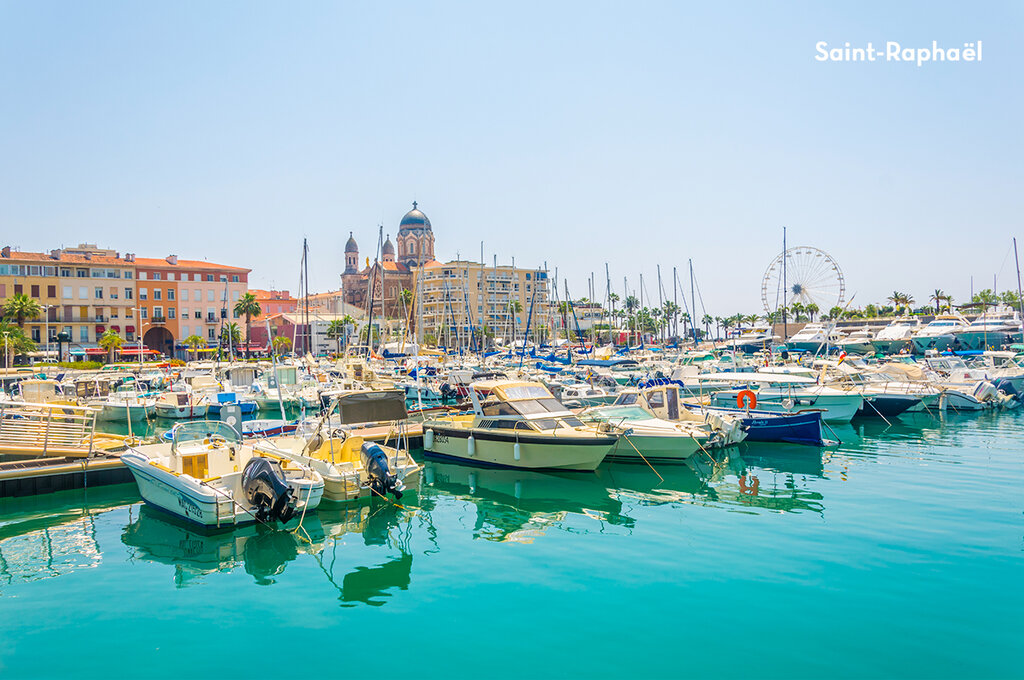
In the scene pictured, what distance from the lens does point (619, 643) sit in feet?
33.3

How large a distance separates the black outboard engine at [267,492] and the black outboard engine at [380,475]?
2570mm

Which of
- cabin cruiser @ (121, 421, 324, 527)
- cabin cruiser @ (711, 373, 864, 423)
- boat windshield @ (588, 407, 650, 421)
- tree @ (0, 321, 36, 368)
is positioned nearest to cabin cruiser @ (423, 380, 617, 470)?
boat windshield @ (588, 407, 650, 421)

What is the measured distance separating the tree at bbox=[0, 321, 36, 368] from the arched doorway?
62.6 feet

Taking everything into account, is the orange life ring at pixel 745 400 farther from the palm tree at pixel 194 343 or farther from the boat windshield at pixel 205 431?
the palm tree at pixel 194 343

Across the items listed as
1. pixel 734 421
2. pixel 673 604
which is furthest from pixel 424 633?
pixel 734 421

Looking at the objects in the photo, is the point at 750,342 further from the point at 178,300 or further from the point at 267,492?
the point at 267,492

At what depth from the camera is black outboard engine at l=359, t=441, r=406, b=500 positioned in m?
17.7

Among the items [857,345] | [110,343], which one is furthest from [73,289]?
[857,345]

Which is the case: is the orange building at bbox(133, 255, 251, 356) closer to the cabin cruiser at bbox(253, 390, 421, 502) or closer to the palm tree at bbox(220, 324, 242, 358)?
the palm tree at bbox(220, 324, 242, 358)

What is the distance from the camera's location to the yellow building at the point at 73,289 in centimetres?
8238

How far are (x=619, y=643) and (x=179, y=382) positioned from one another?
43.9 meters

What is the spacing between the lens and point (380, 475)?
1783 cm

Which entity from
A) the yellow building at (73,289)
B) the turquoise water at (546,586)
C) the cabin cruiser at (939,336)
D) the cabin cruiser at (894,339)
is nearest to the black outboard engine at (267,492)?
the turquoise water at (546,586)

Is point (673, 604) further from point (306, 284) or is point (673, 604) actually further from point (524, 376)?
point (306, 284)
